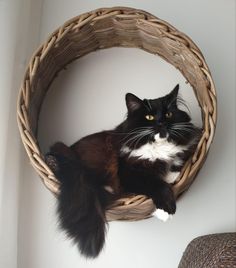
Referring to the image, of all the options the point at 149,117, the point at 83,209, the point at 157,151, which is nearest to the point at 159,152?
the point at 157,151

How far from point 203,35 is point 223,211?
2.33 ft

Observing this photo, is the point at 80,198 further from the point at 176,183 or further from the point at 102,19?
the point at 102,19

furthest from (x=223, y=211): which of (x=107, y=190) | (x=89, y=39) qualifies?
(x=89, y=39)

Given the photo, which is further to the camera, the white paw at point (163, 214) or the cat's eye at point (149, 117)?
the cat's eye at point (149, 117)

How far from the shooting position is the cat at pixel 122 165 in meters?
0.93

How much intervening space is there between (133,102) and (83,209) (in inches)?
14.7

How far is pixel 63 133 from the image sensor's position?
1346mm

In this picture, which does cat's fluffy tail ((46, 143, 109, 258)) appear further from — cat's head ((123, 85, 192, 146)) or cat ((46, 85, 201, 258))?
cat's head ((123, 85, 192, 146))

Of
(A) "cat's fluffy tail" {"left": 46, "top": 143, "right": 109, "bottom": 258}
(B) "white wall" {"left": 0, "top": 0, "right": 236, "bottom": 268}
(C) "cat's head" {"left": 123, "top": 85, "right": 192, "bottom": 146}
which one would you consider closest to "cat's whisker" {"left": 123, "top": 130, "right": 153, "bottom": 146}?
(C) "cat's head" {"left": 123, "top": 85, "right": 192, "bottom": 146}

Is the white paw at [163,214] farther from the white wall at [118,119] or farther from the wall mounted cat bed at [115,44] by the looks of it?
the white wall at [118,119]

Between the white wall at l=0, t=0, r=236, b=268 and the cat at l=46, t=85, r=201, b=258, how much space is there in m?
0.22

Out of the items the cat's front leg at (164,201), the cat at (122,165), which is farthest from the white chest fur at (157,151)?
the cat's front leg at (164,201)

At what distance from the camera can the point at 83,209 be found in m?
0.93

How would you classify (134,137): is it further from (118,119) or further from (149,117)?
(118,119)
